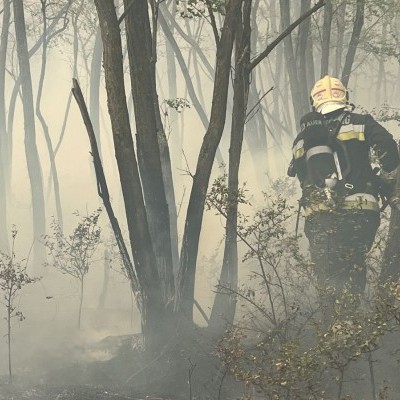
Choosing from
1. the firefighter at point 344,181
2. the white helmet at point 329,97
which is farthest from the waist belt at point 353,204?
the white helmet at point 329,97

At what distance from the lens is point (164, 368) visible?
219 inches

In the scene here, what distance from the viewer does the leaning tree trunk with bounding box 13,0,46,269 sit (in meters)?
11.7

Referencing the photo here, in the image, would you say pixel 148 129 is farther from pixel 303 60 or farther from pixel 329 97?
pixel 303 60

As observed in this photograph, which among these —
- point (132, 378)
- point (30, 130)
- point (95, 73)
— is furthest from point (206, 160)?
point (95, 73)

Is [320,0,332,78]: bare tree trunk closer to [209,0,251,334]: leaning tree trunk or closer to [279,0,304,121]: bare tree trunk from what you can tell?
[279,0,304,121]: bare tree trunk

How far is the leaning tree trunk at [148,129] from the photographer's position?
5.31m

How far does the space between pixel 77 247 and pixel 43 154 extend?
2577 centimetres

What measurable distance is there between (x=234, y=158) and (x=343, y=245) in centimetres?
128

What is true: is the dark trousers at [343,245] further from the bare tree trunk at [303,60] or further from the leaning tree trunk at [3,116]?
the leaning tree trunk at [3,116]

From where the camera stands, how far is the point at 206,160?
5387 mm

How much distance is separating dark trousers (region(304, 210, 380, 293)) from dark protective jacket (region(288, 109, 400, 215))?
10 centimetres

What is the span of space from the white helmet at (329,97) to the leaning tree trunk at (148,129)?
5.25 feet

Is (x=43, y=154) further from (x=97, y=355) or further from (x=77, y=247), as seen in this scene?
(x=97, y=355)

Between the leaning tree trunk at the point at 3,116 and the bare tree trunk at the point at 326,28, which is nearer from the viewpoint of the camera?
the bare tree trunk at the point at 326,28
